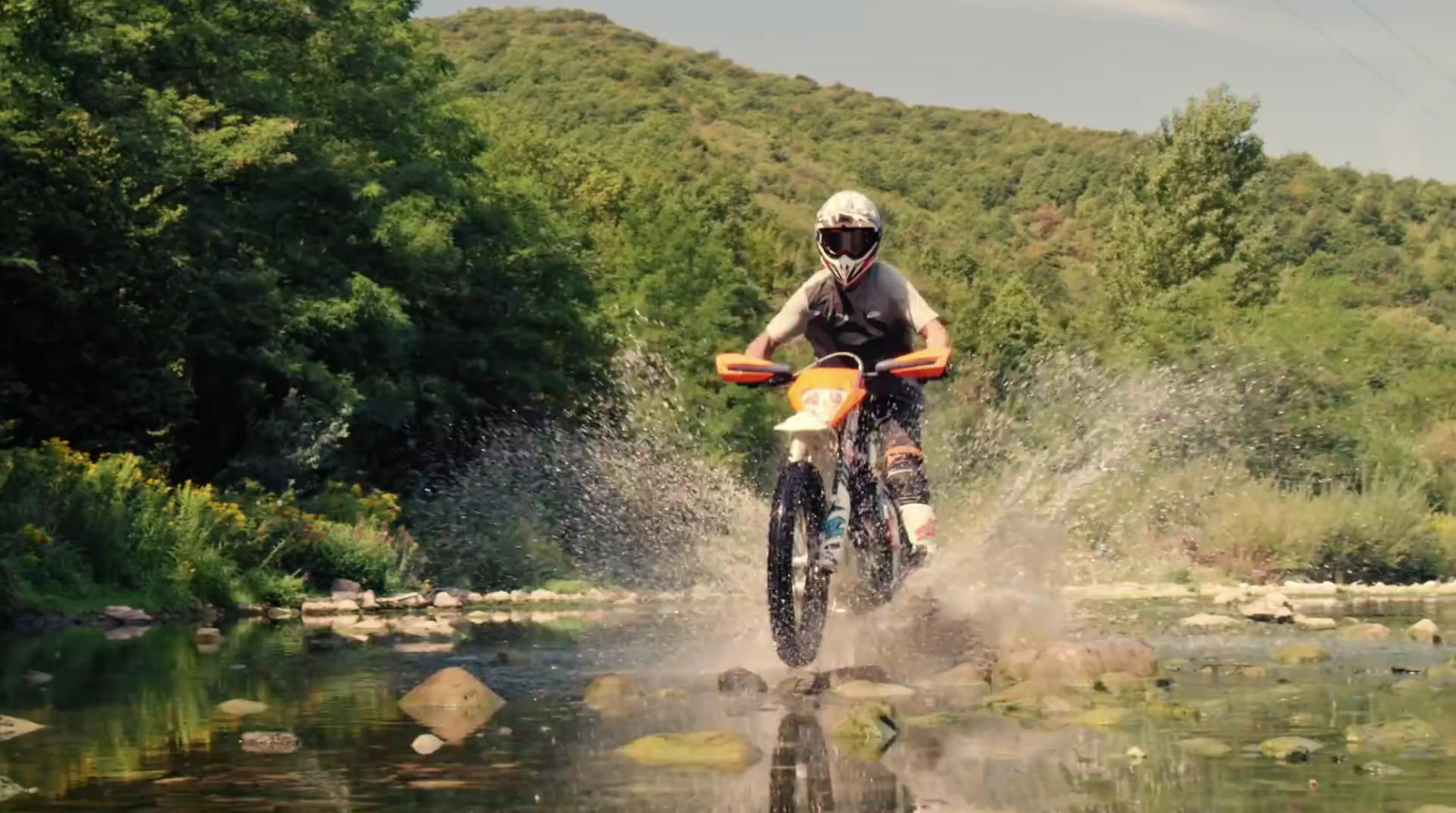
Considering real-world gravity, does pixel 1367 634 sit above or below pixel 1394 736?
below

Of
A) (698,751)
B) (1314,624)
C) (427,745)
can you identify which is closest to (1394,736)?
(698,751)

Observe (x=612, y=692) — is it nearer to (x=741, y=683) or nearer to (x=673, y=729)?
(x=741, y=683)

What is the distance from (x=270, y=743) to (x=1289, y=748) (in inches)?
175

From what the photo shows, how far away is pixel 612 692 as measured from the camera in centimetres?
1162

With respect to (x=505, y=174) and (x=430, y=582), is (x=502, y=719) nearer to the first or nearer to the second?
(x=430, y=582)

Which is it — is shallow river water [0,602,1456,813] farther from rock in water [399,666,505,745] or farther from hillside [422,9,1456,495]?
hillside [422,9,1456,495]

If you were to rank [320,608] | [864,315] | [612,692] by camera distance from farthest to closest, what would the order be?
[320,608] < [864,315] < [612,692]

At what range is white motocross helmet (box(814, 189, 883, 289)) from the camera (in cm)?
1176

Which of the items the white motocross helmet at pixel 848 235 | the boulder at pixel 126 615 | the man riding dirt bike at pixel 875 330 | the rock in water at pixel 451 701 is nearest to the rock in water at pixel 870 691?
the man riding dirt bike at pixel 875 330

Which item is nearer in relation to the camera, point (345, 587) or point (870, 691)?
point (870, 691)

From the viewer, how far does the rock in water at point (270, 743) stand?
921 centimetres

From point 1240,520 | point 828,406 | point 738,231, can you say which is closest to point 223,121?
point 1240,520

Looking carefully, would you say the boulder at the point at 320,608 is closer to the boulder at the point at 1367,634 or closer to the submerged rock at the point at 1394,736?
the boulder at the point at 1367,634

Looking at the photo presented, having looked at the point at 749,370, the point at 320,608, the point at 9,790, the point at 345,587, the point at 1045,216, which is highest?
the point at 1045,216
